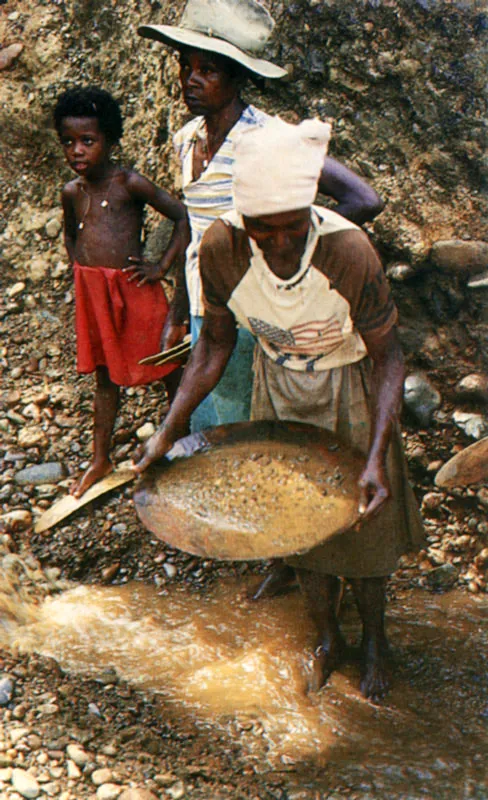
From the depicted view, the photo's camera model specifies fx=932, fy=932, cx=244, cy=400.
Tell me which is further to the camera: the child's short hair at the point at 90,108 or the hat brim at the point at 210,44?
the child's short hair at the point at 90,108

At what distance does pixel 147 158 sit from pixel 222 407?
5.94 ft

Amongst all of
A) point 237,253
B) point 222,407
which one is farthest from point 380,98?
point 237,253

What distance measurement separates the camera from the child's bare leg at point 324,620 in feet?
9.04

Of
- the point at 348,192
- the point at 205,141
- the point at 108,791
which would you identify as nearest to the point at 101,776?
the point at 108,791

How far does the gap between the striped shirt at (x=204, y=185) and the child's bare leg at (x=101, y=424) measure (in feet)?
3.07

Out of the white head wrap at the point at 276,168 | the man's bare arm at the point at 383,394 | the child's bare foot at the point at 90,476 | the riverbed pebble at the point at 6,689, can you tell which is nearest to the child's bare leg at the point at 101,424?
the child's bare foot at the point at 90,476

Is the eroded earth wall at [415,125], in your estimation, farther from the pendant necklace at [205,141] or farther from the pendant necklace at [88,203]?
the pendant necklace at [205,141]

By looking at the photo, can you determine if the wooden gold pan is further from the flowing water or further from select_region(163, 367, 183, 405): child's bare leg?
select_region(163, 367, 183, 405): child's bare leg

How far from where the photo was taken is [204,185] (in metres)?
2.81

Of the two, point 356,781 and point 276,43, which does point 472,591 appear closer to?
point 356,781

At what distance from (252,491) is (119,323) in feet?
4.98

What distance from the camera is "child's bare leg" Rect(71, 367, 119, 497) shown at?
3.80m

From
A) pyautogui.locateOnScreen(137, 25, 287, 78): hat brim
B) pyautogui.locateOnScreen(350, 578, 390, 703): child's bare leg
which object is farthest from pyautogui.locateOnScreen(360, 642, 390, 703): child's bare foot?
pyautogui.locateOnScreen(137, 25, 287, 78): hat brim

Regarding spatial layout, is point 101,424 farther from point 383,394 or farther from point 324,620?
point 383,394
